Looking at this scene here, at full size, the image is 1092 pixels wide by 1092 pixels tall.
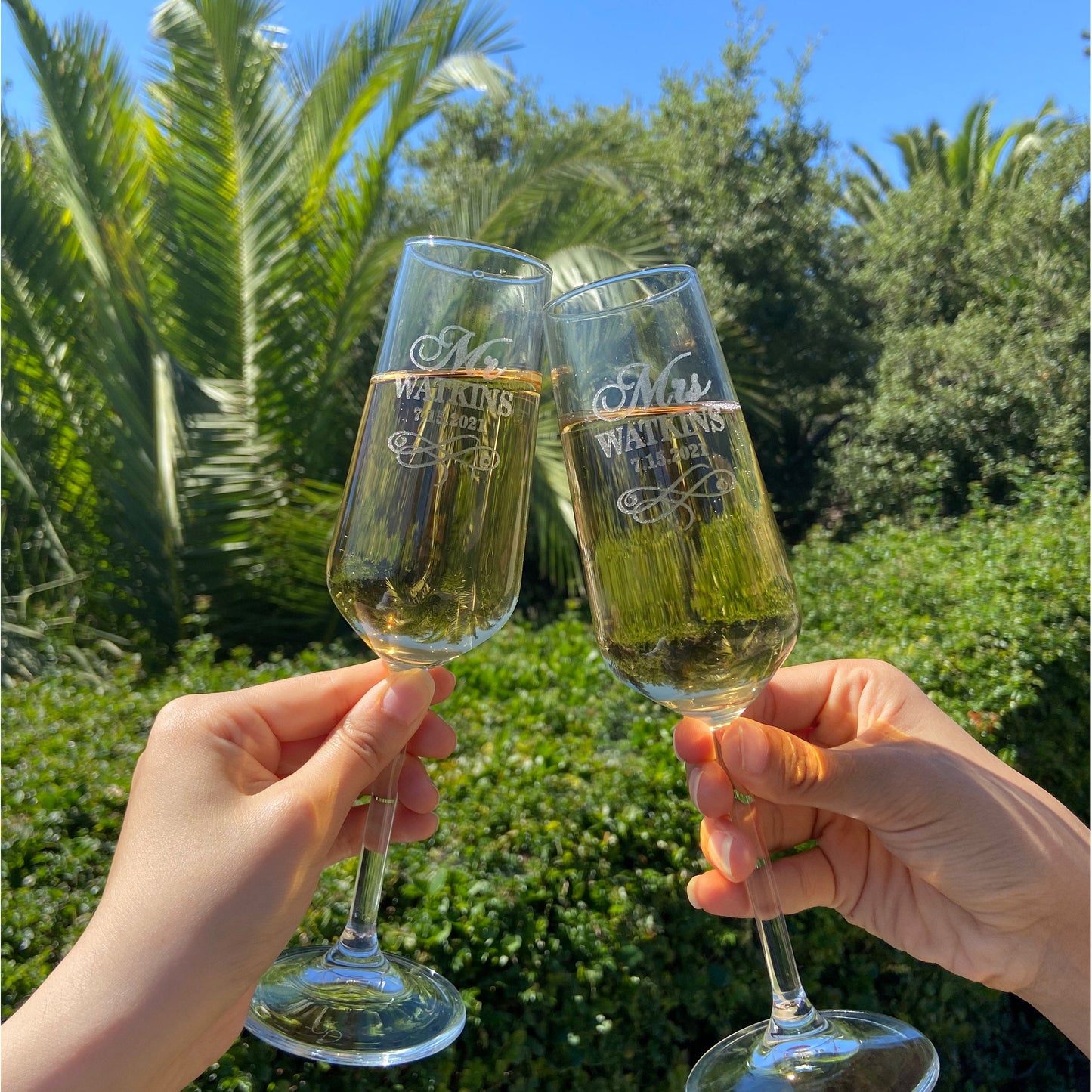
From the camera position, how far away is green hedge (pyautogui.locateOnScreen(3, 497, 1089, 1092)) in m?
2.33

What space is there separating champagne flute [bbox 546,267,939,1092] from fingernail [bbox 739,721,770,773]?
0.05 meters

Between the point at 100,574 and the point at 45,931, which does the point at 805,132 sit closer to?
the point at 100,574

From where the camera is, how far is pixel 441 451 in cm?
141

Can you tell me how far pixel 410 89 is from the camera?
708cm

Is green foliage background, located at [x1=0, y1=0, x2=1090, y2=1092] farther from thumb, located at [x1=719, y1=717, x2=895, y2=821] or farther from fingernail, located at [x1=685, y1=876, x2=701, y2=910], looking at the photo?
thumb, located at [x1=719, y1=717, x2=895, y2=821]

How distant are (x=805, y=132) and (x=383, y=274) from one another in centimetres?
932

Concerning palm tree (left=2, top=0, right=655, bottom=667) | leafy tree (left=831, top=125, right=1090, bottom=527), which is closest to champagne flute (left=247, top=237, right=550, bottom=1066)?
palm tree (left=2, top=0, right=655, bottom=667)

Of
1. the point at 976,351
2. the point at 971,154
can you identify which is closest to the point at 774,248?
the point at 976,351

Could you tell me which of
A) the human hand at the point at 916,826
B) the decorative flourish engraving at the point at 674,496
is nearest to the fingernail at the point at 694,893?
the human hand at the point at 916,826

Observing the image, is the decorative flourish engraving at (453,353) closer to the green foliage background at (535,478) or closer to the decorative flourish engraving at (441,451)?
the decorative flourish engraving at (441,451)

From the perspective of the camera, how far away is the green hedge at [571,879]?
233 centimetres

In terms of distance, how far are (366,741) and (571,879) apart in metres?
1.31

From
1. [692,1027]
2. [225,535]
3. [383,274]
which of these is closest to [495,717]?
[692,1027]

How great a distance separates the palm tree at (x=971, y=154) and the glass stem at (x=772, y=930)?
51.5ft
